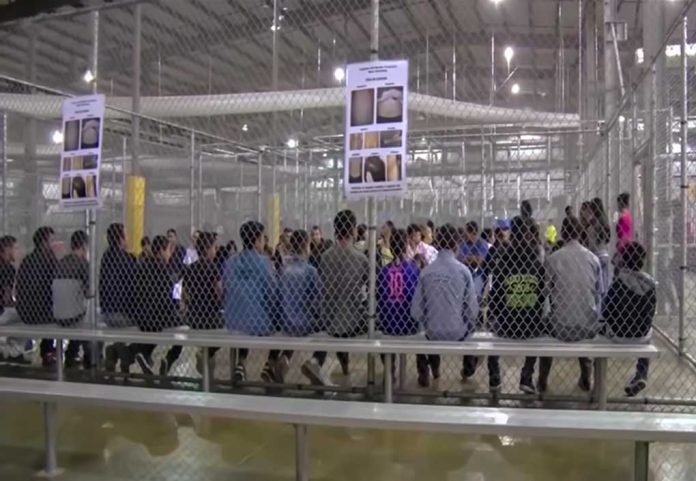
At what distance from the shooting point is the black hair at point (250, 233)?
18.7 feet

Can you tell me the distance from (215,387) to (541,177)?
11.2 meters

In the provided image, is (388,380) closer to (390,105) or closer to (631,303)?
(631,303)

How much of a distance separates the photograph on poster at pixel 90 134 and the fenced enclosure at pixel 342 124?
77 cm

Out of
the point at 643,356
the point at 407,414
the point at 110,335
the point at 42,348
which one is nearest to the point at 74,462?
the point at 110,335

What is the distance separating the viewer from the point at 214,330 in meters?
6.08

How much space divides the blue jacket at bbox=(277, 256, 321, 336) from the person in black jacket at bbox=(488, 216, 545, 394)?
4.99 ft

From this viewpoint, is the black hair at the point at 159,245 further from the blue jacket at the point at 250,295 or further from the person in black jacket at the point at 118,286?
the blue jacket at the point at 250,295

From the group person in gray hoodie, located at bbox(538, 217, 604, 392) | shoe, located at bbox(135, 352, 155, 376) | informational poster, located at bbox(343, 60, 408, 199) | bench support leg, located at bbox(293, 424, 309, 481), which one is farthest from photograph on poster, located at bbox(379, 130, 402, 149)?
shoe, located at bbox(135, 352, 155, 376)

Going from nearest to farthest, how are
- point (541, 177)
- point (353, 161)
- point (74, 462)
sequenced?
point (74, 462) → point (353, 161) → point (541, 177)

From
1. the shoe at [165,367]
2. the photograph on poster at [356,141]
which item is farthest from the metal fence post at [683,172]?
the shoe at [165,367]

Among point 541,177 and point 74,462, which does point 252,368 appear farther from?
point 541,177

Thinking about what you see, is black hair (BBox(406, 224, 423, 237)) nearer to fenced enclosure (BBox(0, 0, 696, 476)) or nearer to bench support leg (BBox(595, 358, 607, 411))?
fenced enclosure (BBox(0, 0, 696, 476))

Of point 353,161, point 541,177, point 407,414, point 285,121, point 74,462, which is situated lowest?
point 74,462

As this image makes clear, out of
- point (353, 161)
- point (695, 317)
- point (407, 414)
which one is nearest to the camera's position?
point (407, 414)
